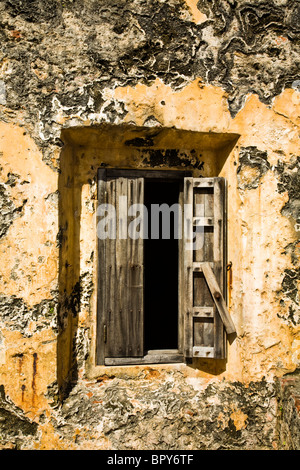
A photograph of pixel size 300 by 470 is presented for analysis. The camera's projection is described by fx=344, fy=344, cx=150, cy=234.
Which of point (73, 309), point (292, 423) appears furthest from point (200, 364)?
point (73, 309)

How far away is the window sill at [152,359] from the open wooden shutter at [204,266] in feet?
0.53

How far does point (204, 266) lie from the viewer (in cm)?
265

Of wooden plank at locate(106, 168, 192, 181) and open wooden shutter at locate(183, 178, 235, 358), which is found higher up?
wooden plank at locate(106, 168, 192, 181)

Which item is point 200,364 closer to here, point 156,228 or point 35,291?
point 156,228

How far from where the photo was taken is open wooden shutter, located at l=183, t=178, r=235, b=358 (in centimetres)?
264

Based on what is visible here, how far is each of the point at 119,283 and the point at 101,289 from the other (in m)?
0.15

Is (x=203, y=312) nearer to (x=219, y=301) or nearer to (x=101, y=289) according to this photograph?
(x=219, y=301)

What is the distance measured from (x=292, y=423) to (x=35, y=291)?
196 centimetres

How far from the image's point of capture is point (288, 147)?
2.58m

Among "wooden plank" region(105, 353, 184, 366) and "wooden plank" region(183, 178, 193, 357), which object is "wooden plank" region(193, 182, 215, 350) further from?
"wooden plank" region(105, 353, 184, 366)

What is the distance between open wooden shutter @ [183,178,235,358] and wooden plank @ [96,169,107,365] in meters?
0.63

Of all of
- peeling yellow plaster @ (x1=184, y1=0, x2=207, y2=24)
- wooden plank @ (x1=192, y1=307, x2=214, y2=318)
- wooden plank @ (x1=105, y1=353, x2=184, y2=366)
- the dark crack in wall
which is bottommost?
wooden plank @ (x1=105, y1=353, x2=184, y2=366)

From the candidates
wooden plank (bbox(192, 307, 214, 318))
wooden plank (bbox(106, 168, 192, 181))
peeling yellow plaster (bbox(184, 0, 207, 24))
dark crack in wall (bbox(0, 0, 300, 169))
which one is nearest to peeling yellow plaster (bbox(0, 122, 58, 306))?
dark crack in wall (bbox(0, 0, 300, 169))

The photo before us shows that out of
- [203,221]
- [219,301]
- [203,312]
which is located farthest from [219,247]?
[203,312]
